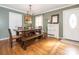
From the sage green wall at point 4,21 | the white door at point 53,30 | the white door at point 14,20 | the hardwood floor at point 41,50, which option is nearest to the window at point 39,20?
the white door at point 53,30

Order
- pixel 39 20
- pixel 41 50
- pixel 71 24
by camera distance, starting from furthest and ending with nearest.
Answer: pixel 39 20 < pixel 71 24 < pixel 41 50

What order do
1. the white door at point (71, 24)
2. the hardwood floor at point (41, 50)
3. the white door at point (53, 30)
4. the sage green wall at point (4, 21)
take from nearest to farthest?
the hardwood floor at point (41, 50)
the white door at point (71, 24)
the sage green wall at point (4, 21)
the white door at point (53, 30)

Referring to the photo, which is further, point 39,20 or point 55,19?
point 39,20

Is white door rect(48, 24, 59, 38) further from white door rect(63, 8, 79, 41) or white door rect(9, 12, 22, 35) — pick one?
white door rect(9, 12, 22, 35)

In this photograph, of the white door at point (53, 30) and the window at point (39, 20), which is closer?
the white door at point (53, 30)

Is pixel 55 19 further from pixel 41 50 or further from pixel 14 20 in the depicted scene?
pixel 41 50

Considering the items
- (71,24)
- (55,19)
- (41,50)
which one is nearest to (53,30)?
(55,19)

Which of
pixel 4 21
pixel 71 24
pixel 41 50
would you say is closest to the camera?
pixel 41 50

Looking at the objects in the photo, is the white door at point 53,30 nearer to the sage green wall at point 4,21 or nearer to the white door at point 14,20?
the white door at point 14,20

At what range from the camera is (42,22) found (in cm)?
720

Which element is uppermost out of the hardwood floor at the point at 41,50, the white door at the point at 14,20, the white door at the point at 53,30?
the white door at the point at 14,20

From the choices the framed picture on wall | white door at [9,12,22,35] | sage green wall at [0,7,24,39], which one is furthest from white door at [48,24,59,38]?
sage green wall at [0,7,24,39]

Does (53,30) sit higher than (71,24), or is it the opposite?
(71,24)
